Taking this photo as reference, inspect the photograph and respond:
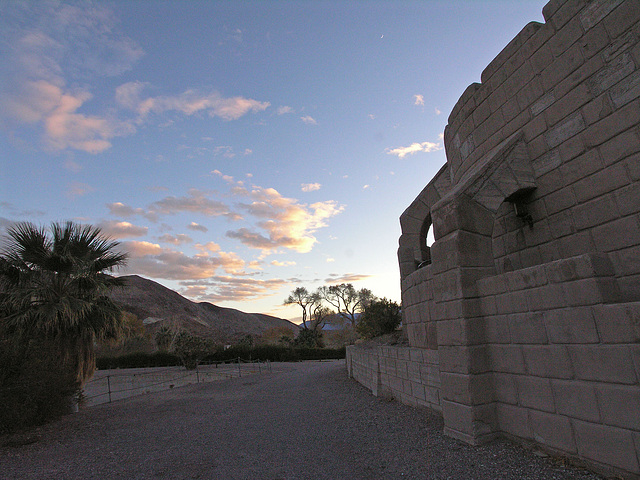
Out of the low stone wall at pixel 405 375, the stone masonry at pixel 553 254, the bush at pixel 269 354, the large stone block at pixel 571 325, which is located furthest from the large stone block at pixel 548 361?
the bush at pixel 269 354

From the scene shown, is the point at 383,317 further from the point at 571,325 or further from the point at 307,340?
the point at 307,340

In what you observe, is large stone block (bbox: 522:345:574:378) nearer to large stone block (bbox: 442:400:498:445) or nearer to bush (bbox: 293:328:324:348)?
large stone block (bbox: 442:400:498:445)

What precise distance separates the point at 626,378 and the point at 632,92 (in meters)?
3.24

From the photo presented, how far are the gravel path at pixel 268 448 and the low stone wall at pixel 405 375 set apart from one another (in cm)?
28

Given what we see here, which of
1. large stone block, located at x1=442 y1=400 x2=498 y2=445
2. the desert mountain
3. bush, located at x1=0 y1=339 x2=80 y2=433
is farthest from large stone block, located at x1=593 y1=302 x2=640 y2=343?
the desert mountain

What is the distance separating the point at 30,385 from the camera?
7.21 m

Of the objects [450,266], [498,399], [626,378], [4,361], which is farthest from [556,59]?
[4,361]

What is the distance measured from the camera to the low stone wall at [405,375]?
20.0 ft

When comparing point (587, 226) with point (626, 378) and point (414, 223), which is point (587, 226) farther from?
point (414, 223)

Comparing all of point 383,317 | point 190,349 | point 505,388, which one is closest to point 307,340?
point 190,349

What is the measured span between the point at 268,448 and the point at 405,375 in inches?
128

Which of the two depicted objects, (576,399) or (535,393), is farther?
(535,393)

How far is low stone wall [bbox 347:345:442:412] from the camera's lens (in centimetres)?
610

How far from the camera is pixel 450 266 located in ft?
16.4
